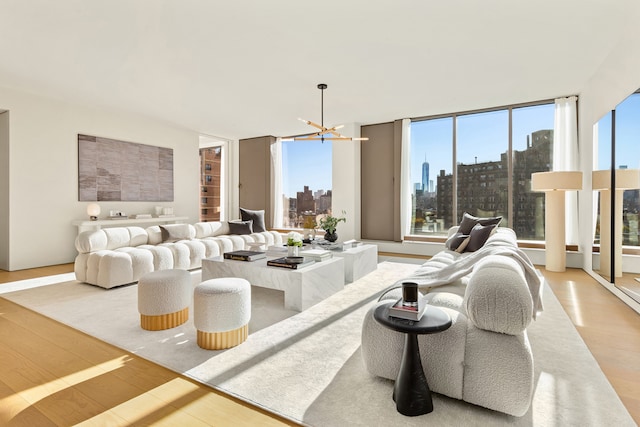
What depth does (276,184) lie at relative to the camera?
841 cm

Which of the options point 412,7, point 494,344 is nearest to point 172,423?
point 494,344

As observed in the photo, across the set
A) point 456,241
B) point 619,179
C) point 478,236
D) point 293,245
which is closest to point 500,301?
point 293,245

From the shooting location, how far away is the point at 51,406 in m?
1.65

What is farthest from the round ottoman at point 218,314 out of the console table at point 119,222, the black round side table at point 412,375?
the console table at point 119,222

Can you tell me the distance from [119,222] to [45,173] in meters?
1.29

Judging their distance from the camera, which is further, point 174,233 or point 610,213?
point 174,233

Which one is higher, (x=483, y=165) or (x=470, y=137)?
(x=470, y=137)

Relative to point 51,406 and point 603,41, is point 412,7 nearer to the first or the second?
point 603,41

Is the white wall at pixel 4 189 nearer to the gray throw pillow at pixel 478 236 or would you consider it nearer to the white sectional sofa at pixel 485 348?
the white sectional sofa at pixel 485 348

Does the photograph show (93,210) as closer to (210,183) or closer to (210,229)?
(210,229)

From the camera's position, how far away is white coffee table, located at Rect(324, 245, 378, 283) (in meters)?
4.22

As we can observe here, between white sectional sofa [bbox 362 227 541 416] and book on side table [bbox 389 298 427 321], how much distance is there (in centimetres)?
21

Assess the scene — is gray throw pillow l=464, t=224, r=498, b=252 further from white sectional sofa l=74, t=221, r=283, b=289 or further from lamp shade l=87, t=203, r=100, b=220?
lamp shade l=87, t=203, r=100, b=220

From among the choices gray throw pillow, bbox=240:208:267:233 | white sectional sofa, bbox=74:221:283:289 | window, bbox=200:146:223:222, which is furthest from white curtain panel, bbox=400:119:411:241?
window, bbox=200:146:223:222
